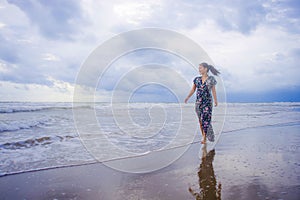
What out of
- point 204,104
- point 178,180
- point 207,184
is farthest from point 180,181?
point 204,104

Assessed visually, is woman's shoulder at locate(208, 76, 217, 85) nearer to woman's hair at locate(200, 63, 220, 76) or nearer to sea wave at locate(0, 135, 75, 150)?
woman's hair at locate(200, 63, 220, 76)

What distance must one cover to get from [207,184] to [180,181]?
0.41 meters

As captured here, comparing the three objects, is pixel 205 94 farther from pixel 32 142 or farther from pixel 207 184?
pixel 32 142

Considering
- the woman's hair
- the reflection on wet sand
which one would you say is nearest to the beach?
the reflection on wet sand

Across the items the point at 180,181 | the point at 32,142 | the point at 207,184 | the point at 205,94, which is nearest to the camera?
the point at 207,184

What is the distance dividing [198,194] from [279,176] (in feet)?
4.88

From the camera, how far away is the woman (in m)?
6.38

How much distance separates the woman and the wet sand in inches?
66.7

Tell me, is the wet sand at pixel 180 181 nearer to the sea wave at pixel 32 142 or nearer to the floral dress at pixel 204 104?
the floral dress at pixel 204 104

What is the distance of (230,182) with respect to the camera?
3.34m

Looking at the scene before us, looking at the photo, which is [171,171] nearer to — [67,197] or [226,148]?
[67,197]

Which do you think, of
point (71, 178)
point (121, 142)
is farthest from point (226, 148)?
point (71, 178)

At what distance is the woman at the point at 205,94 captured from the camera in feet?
20.9

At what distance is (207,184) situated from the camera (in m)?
3.30
